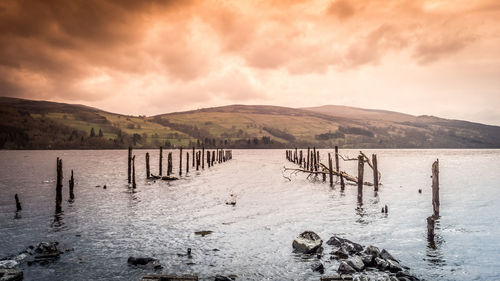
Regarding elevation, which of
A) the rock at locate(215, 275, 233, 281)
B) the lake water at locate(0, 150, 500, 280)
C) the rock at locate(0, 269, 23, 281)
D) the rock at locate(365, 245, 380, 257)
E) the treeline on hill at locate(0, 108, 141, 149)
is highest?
the treeline on hill at locate(0, 108, 141, 149)

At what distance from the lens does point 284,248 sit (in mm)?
13898

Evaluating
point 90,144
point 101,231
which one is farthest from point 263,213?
point 90,144

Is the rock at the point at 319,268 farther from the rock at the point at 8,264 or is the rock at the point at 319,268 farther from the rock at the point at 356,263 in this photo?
the rock at the point at 8,264

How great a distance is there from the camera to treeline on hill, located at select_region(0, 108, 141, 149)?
614 ft

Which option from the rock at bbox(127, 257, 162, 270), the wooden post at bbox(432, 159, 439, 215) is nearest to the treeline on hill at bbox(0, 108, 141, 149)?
the wooden post at bbox(432, 159, 439, 215)

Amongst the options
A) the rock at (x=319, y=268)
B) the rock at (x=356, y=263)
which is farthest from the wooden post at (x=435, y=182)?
the rock at (x=319, y=268)

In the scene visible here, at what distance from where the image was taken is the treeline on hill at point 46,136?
187m

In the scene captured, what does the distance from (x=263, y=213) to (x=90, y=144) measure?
198m

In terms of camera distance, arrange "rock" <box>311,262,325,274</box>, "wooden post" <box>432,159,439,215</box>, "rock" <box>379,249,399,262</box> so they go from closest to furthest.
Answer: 1. "rock" <box>311,262,325,274</box>
2. "rock" <box>379,249,399,262</box>
3. "wooden post" <box>432,159,439,215</box>

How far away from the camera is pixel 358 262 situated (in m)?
11.4

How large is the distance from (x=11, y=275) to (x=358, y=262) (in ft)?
38.6

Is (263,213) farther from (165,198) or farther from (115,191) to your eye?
(115,191)

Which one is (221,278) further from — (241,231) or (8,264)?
(8,264)

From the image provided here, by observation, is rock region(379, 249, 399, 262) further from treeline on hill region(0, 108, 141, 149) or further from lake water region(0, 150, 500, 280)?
treeline on hill region(0, 108, 141, 149)
